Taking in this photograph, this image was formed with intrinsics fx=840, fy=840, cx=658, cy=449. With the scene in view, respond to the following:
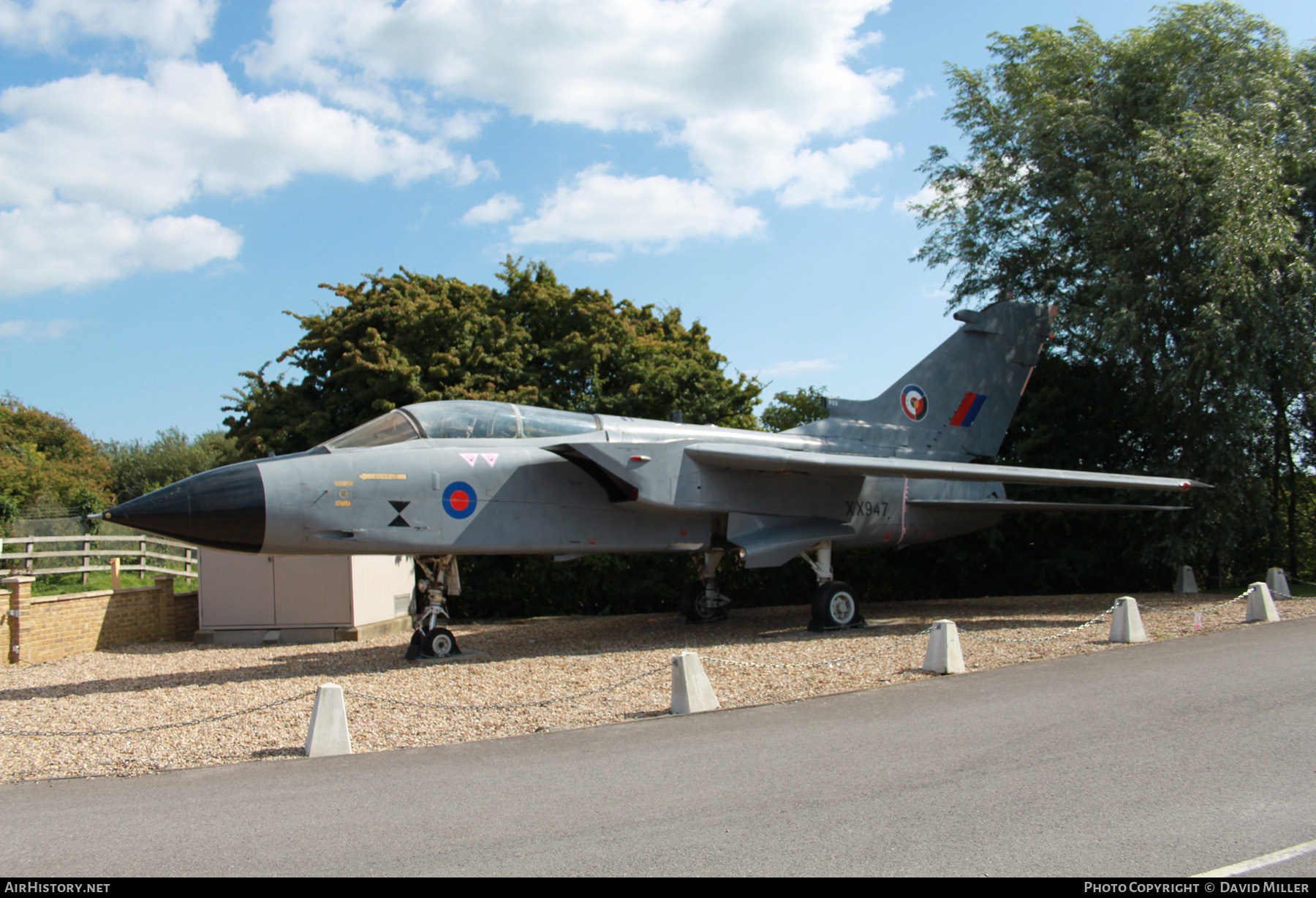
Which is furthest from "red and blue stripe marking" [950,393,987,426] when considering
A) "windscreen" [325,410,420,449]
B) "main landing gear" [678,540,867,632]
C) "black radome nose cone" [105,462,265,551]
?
"black radome nose cone" [105,462,265,551]

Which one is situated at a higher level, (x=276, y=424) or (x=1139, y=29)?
(x=1139, y=29)

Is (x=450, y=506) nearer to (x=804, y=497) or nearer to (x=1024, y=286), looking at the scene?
(x=804, y=497)

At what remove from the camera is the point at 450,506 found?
9695 mm

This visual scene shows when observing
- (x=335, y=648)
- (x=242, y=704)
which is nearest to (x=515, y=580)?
(x=335, y=648)

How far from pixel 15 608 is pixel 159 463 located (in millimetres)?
30742

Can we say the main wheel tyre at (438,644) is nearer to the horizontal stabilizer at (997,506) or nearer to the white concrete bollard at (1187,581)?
the horizontal stabilizer at (997,506)

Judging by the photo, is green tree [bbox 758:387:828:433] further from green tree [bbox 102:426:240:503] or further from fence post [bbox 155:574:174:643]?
green tree [bbox 102:426:240:503]

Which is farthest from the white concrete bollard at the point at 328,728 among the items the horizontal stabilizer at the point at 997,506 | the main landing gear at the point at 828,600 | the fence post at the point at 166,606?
the fence post at the point at 166,606

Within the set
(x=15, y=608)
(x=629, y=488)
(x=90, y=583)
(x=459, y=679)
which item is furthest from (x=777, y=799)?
(x=90, y=583)

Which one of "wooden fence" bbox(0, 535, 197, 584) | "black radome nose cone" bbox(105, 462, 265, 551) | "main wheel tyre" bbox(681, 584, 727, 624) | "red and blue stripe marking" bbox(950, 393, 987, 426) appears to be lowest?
"main wheel tyre" bbox(681, 584, 727, 624)

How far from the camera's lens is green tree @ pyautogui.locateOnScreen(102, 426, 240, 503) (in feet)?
124

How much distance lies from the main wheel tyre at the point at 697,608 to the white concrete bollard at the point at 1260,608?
7.32 meters

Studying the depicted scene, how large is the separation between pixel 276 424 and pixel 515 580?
18.9ft

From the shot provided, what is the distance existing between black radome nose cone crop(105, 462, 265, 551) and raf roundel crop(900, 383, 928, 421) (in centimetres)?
1004
